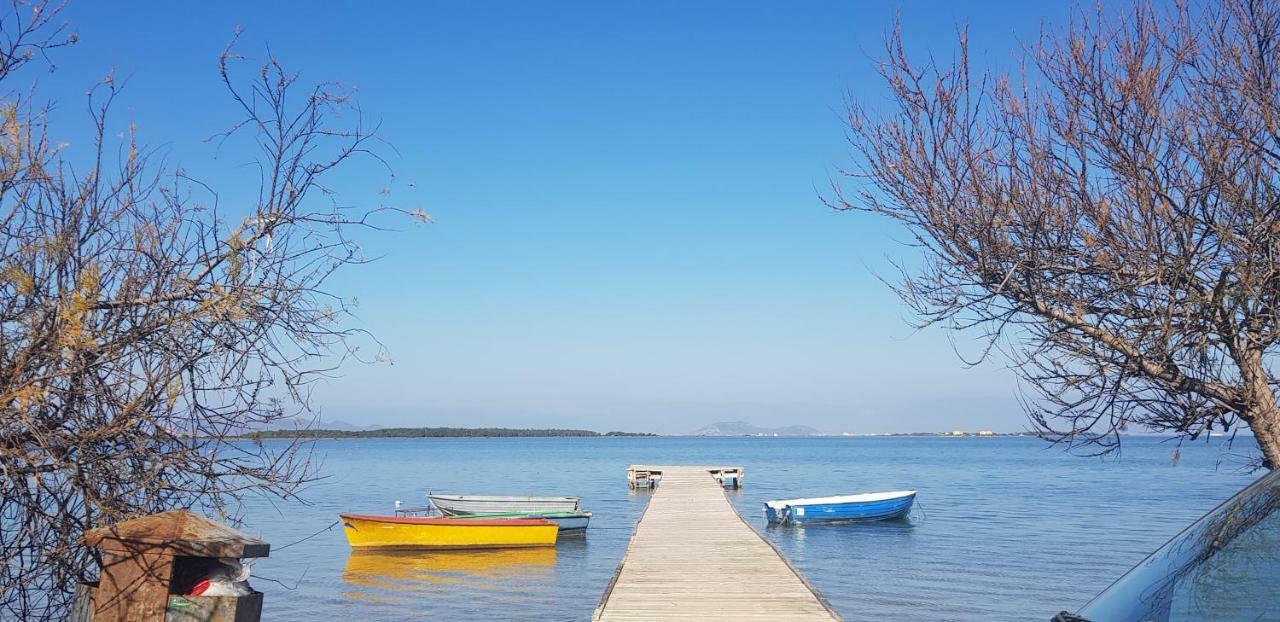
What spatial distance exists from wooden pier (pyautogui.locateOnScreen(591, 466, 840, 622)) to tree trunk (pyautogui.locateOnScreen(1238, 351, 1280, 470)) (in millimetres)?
5515

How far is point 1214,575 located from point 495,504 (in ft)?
101

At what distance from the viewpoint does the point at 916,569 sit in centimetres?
2362

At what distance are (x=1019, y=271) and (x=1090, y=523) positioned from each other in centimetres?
3382

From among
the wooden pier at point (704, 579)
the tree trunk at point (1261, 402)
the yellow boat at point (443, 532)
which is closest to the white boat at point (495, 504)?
the yellow boat at point (443, 532)

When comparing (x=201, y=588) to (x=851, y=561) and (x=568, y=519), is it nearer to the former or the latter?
(x=851, y=561)

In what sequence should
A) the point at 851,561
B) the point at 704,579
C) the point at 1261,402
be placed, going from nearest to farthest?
the point at 1261,402 → the point at 704,579 → the point at 851,561

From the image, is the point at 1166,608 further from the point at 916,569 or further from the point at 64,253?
the point at 916,569

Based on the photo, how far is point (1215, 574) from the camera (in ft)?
9.41

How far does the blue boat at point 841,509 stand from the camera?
3341 centimetres

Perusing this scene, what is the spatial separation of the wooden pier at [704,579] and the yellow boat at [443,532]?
729 cm

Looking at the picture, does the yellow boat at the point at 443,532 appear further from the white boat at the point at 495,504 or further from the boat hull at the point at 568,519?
the white boat at the point at 495,504

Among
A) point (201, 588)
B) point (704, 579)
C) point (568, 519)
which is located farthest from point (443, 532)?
point (201, 588)

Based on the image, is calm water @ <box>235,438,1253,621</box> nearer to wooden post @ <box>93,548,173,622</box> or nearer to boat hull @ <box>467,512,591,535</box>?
boat hull @ <box>467,512,591,535</box>

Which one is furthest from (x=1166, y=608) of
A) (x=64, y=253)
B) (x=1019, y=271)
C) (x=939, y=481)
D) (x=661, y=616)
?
(x=939, y=481)
